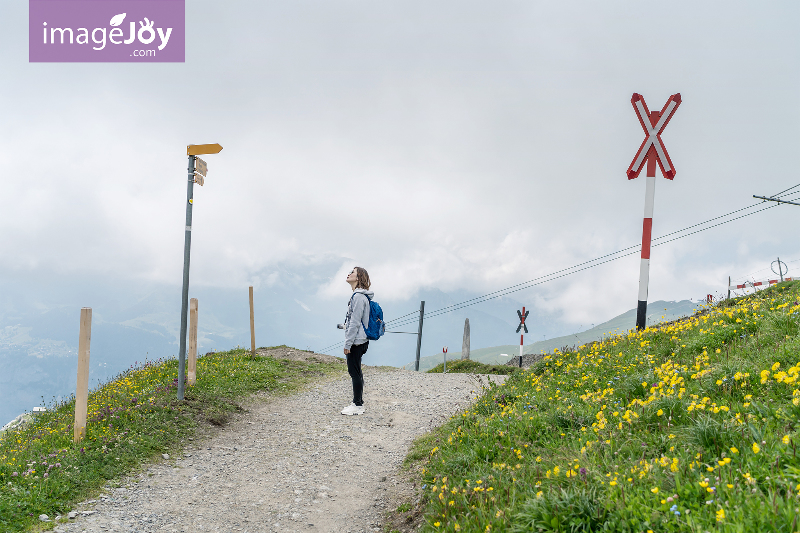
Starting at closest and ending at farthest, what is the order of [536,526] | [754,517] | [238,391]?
[754,517]
[536,526]
[238,391]

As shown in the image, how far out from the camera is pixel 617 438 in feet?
15.7

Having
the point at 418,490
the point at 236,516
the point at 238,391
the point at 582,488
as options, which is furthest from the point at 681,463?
the point at 238,391

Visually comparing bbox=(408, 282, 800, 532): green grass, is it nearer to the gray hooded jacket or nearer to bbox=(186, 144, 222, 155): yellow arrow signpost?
the gray hooded jacket

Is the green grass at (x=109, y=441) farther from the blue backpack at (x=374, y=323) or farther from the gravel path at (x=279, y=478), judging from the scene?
the blue backpack at (x=374, y=323)

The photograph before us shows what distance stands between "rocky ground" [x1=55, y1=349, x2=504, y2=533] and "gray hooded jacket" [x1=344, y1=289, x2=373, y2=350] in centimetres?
194

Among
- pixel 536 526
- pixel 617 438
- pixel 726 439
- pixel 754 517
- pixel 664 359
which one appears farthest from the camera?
pixel 664 359

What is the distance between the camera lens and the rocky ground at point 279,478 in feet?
19.8

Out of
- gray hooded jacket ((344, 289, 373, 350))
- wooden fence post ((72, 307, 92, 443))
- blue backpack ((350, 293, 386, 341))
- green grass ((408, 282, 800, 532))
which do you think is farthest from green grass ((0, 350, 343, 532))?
green grass ((408, 282, 800, 532))

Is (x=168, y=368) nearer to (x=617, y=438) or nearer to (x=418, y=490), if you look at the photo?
(x=418, y=490)

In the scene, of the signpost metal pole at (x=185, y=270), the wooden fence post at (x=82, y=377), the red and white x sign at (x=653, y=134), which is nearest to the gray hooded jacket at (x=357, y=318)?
the signpost metal pole at (x=185, y=270)

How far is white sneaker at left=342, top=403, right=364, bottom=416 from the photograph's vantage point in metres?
11.4

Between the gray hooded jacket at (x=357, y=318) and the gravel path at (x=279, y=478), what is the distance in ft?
6.37

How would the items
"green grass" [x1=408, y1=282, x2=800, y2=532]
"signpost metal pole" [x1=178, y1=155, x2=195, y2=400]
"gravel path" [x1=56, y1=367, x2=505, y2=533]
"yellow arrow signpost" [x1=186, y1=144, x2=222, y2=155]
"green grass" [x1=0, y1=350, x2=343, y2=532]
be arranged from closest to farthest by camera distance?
"green grass" [x1=408, y1=282, x2=800, y2=532]
"gravel path" [x1=56, y1=367, x2=505, y2=533]
"green grass" [x1=0, y1=350, x2=343, y2=532]
"signpost metal pole" [x1=178, y1=155, x2=195, y2=400]
"yellow arrow signpost" [x1=186, y1=144, x2=222, y2=155]

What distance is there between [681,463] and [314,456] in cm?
639
